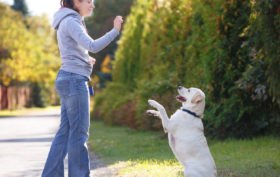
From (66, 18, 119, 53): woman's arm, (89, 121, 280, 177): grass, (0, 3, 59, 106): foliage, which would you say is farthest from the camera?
(0, 3, 59, 106): foliage

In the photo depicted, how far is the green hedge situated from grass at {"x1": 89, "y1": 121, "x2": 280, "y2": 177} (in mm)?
587

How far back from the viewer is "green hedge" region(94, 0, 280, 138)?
5812 millimetres

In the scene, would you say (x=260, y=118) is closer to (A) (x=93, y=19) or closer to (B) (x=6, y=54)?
(B) (x=6, y=54)

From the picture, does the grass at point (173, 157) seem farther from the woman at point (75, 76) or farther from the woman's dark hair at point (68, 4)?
the woman's dark hair at point (68, 4)

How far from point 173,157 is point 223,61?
2.76 m

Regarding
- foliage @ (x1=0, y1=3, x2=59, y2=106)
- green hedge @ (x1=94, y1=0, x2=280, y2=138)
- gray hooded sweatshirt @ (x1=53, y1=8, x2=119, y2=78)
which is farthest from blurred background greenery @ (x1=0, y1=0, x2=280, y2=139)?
foliage @ (x1=0, y1=3, x2=59, y2=106)

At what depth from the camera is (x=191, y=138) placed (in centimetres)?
452

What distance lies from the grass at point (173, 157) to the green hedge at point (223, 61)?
0.59m

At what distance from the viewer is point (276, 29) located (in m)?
5.59

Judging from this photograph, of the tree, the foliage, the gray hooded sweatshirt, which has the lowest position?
the gray hooded sweatshirt

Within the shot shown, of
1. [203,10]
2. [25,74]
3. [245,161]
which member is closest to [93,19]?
[25,74]

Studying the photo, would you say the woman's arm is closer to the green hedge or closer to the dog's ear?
the dog's ear

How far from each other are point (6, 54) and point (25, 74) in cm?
288

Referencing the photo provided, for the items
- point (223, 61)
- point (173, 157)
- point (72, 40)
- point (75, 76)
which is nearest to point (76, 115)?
point (75, 76)
